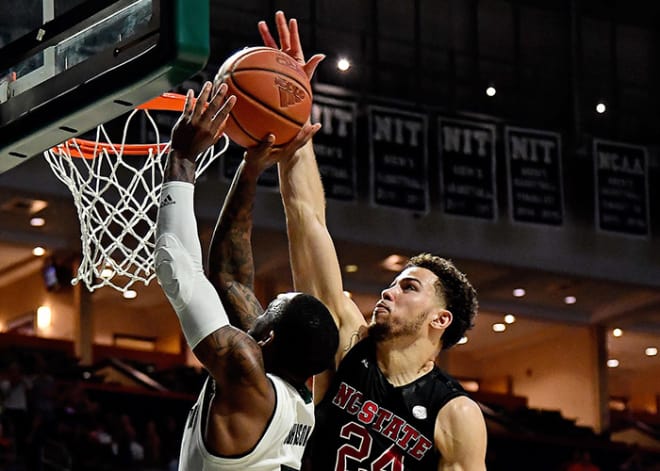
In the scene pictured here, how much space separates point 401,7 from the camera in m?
15.4

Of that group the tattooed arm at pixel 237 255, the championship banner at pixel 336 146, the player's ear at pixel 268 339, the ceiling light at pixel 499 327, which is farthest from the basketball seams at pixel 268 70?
the ceiling light at pixel 499 327

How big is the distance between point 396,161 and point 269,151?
34.0 ft

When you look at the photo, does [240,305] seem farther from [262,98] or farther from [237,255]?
[262,98]

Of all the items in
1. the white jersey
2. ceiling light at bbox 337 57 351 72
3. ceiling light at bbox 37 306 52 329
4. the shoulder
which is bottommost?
the white jersey

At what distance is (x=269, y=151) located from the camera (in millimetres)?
3730

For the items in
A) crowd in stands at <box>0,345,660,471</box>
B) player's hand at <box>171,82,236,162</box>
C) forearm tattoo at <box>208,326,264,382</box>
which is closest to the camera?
forearm tattoo at <box>208,326,264,382</box>

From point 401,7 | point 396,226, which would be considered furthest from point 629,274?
point 401,7

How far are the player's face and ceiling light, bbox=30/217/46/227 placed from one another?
10595mm

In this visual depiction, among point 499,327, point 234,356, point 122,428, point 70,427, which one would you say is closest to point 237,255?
point 234,356

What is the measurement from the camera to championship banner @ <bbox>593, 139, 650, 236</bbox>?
15.3 meters

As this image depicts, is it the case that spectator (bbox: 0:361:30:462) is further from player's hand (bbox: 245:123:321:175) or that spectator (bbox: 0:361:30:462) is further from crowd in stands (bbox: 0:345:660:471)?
player's hand (bbox: 245:123:321:175)

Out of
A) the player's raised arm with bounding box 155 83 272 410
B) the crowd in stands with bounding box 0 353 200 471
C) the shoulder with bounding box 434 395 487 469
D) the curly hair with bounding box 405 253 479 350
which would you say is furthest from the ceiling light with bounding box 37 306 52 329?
the player's raised arm with bounding box 155 83 272 410

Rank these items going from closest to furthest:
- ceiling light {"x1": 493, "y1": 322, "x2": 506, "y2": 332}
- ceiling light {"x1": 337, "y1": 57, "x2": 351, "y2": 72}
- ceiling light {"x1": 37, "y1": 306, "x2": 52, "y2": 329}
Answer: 1. ceiling light {"x1": 337, "y1": 57, "x2": 351, "y2": 72}
2. ceiling light {"x1": 37, "y1": 306, "x2": 52, "y2": 329}
3. ceiling light {"x1": 493, "y1": 322, "x2": 506, "y2": 332}

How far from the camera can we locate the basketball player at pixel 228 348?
9.97 ft
